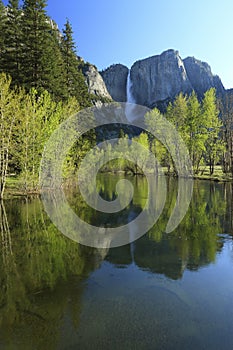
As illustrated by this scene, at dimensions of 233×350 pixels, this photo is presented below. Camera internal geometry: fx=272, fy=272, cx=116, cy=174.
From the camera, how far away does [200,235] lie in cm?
1346

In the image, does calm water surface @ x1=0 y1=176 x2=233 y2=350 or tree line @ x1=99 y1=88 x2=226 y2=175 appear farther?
tree line @ x1=99 y1=88 x2=226 y2=175

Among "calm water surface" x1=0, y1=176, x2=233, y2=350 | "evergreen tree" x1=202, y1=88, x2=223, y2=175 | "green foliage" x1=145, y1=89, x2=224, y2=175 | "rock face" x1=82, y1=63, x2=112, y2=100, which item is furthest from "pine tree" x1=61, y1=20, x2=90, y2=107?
"rock face" x1=82, y1=63, x2=112, y2=100

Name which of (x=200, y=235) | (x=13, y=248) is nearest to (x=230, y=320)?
(x=200, y=235)

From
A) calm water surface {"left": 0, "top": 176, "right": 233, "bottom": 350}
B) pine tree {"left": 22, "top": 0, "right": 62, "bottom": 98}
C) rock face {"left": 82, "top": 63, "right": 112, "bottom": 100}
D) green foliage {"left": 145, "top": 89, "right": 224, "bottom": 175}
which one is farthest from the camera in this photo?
rock face {"left": 82, "top": 63, "right": 112, "bottom": 100}

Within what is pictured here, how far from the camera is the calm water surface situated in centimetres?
554

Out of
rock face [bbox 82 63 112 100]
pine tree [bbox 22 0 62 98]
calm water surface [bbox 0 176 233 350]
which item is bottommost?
calm water surface [bbox 0 176 233 350]

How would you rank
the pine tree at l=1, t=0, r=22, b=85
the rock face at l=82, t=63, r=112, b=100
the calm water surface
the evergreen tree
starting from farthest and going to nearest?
the rock face at l=82, t=63, r=112, b=100 < the evergreen tree < the pine tree at l=1, t=0, r=22, b=85 < the calm water surface

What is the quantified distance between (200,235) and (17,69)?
33516 millimetres

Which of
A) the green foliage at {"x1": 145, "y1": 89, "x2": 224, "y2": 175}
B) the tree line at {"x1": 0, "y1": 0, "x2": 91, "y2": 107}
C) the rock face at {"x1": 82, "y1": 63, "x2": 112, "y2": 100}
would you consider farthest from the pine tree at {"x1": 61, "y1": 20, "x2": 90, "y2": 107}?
the rock face at {"x1": 82, "y1": 63, "x2": 112, "y2": 100}

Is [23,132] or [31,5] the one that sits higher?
[31,5]

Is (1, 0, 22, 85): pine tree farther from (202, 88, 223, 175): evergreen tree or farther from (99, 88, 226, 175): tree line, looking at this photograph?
(202, 88, 223, 175): evergreen tree

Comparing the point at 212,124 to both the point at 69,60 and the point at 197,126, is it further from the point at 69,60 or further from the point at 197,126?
the point at 69,60

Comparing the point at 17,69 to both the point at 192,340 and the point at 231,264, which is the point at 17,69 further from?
the point at 192,340

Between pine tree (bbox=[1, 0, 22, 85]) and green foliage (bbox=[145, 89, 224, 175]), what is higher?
pine tree (bbox=[1, 0, 22, 85])
